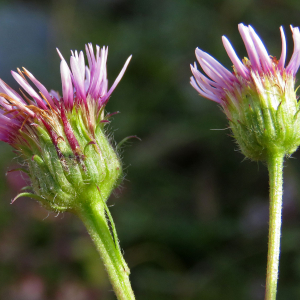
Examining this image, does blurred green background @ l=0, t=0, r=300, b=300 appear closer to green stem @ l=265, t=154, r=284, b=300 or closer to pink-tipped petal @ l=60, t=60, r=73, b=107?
pink-tipped petal @ l=60, t=60, r=73, b=107

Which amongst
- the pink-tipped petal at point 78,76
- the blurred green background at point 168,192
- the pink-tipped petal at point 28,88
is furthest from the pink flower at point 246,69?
the blurred green background at point 168,192

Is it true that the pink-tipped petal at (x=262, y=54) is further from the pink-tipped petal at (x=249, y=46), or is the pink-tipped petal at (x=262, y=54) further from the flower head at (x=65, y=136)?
the flower head at (x=65, y=136)

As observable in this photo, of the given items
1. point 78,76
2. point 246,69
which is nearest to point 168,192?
point 246,69

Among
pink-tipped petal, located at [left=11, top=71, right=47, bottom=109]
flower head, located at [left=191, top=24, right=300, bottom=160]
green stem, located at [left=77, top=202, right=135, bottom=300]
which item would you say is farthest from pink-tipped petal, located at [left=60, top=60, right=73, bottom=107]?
flower head, located at [left=191, top=24, right=300, bottom=160]

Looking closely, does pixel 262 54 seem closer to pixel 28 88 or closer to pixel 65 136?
pixel 65 136

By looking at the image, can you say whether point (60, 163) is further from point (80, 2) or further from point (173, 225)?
point (80, 2)

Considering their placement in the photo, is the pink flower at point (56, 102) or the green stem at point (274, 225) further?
the pink flower at point (56, 102)
